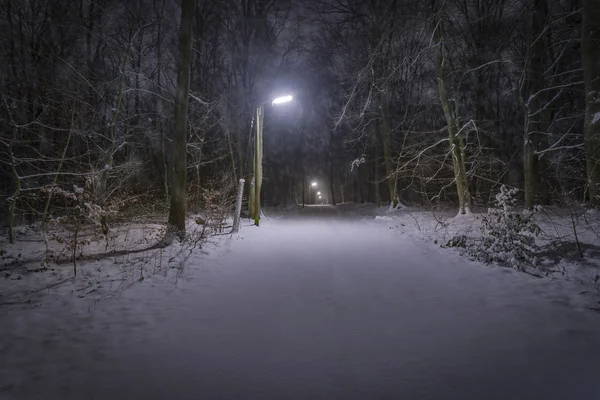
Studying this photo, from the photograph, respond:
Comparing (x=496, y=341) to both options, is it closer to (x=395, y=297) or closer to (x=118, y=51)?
(x=395, y=297)

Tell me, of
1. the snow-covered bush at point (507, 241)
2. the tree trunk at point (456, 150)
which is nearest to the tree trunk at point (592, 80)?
the snow-covered bush at point (507, 241)

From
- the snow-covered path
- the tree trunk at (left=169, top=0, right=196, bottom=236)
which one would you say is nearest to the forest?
the tree trunk at (left=169, top=0, right=196, bottom=236)

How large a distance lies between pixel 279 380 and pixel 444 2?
12393mm

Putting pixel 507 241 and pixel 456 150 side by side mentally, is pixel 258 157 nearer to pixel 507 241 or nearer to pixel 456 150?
pixel 456 150

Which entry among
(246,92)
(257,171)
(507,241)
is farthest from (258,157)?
(507,241)

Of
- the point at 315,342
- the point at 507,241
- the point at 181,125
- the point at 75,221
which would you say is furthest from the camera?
the point at 181,125

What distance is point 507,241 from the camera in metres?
6.96

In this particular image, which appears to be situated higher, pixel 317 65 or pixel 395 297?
pixel 317 65

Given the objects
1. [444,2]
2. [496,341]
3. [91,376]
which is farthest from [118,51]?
[496,341]

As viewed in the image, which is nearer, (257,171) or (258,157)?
(258,157)

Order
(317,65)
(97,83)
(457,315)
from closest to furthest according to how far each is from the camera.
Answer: (457,315), (97,83), (317,65)

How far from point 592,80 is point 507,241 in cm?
493

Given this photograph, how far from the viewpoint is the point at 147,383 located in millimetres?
2912

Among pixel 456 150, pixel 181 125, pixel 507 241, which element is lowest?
pixel 507 241
